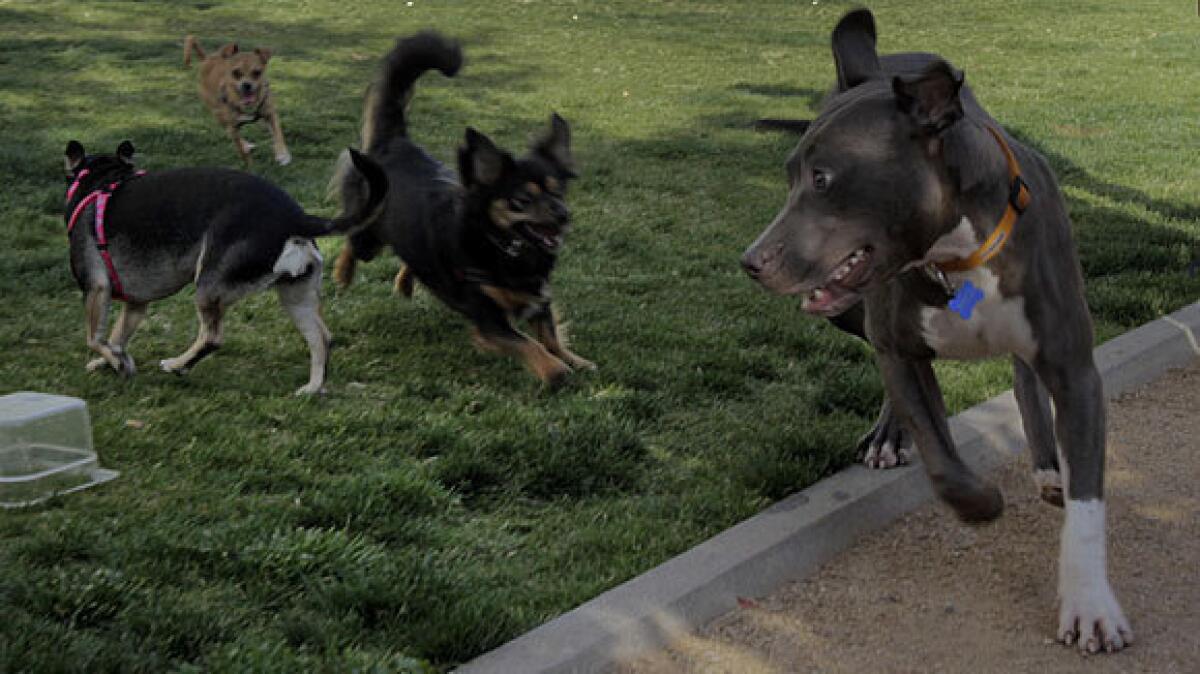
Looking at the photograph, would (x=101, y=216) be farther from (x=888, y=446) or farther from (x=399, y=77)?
(x=888, y=446)

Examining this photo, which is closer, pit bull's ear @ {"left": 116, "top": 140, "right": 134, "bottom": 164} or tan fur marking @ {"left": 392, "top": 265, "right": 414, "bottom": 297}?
pit bull's ear @ {"left": 116, "top": 140, "right": 134, "bottom": 164}

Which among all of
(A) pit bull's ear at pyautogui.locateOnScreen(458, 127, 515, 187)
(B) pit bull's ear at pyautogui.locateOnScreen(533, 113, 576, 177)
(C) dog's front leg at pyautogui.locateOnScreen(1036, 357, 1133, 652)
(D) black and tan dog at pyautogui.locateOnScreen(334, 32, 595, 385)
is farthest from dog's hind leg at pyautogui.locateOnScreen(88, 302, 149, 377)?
(C) dog's front leg at pyautogui.locateOnScreen(1036, 357, 1133, 652)

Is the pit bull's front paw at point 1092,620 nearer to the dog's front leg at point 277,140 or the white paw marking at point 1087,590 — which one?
the white paw marking at point 1087,590

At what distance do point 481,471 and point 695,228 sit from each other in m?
4.52

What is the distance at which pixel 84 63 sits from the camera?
15648 mm

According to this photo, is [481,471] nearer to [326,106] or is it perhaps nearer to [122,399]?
[122,399]

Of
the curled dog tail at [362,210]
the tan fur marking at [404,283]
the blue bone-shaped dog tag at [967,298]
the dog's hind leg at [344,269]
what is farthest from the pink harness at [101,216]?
Result: the blue bone-shaped dog tag at [967,298]

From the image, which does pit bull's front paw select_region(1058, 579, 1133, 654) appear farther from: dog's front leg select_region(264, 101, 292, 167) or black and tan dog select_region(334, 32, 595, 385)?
dog's front leg select_region(264, 101, 292, 167)

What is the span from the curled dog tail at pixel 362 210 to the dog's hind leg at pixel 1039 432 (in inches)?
109

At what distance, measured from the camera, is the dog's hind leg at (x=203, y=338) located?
5867 mm

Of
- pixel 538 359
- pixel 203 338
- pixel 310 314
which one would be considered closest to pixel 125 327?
pixel 203 338

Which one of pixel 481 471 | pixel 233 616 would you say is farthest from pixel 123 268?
pixel 233 616

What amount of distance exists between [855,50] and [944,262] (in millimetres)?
882

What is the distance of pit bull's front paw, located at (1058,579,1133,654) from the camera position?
3.84 metres
